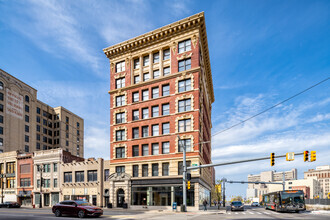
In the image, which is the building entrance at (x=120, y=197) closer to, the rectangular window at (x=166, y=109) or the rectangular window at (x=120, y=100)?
the rectangular window at (x=166, y=109)

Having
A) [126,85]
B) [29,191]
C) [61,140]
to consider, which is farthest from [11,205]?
[61,140]

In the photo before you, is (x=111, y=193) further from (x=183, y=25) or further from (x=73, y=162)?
(x=183, y=25)

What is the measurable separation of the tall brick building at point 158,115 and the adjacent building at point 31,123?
46597mm

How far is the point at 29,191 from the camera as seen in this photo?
5703 cm

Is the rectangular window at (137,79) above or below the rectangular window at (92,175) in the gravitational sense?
above

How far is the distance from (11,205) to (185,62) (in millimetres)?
39246

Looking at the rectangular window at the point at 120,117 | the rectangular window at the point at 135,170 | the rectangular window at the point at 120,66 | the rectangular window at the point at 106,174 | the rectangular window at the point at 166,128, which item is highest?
the rectangular window at the point at 120,66

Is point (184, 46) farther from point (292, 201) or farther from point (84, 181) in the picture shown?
point (84, 181)

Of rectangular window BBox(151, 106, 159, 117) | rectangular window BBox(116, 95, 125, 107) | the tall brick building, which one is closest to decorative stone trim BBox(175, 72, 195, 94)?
the tall brick building

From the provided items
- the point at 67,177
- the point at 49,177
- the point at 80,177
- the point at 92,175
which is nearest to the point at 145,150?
the point at 92,175

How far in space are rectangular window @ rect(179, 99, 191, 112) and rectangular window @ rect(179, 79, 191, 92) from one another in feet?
5.95

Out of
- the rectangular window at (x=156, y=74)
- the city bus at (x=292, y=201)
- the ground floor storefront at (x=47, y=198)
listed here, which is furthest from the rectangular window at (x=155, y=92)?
the ground floor storefront at (x=47, y=198)

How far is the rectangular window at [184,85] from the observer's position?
42.1 m

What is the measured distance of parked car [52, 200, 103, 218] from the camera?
23438mm
